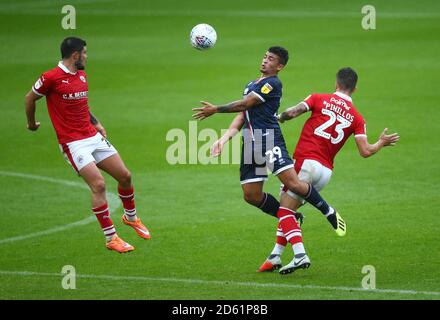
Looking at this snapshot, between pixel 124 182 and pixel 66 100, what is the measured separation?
4.68 ft

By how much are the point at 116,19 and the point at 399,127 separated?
60.7ft

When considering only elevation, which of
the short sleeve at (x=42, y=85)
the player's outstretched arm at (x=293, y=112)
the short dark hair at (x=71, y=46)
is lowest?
the player's outstretched arm at (x=293, y=112)

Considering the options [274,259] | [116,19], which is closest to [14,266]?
[274,259]

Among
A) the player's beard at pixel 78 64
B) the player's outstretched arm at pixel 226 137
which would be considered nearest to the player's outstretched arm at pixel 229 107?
the player's outstretched arm at pixel 226 137

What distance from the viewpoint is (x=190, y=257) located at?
13.4m

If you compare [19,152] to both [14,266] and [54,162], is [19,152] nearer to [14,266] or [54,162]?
[54,162]

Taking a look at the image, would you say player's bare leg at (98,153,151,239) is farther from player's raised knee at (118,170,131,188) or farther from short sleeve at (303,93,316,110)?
short sleeve at (303,93,316,110)

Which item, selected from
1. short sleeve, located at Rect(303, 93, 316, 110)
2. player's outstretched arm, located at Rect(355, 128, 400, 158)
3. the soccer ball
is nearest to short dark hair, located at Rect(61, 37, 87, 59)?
the soccer ball

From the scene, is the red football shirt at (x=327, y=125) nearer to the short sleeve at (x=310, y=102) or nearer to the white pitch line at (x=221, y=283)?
the short sleeve at (x=310, y=102)

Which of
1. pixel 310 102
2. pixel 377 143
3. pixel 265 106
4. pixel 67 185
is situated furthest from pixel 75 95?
pixel 67 185

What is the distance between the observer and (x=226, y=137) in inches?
488

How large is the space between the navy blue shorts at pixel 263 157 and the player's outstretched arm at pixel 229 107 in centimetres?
47

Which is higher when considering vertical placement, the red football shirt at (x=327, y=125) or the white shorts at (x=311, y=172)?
the red football shirt at (x=327, y=125)

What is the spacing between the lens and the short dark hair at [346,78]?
12195 mm
